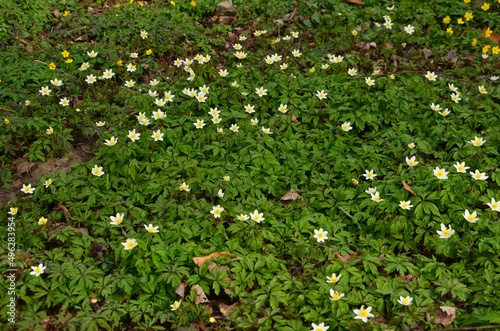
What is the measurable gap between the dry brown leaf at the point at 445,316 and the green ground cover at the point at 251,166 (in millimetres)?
11

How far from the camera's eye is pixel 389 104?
4.85 metres

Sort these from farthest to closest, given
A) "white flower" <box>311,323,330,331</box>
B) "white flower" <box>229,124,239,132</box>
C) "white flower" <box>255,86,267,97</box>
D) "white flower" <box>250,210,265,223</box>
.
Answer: "white flower" <box>255,86,267,97</box>
"white flower" <box>229,124,239,132</box>
"white flower" <box>250,210,265,223</box>
"white flower" <box>311,323,330,331</box>

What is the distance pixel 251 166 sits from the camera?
427 cm

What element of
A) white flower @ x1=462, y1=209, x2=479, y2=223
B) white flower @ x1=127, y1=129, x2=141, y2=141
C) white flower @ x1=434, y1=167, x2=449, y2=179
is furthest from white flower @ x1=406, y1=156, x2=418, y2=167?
white flower @ x1=127, y1=129, x2=141, y2=141

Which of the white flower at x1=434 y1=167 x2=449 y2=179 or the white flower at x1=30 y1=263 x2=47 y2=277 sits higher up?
the white flower at x1=434 y1=167 x2=449 y2=179

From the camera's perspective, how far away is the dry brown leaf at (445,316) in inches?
122

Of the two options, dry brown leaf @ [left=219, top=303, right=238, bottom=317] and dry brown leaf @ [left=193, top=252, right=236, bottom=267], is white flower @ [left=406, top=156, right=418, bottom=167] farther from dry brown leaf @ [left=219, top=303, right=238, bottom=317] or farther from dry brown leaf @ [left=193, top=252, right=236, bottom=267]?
dry brown leaf @ [left=219, top=303, right=238, bottom=317]

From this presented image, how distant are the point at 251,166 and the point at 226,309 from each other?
1589 millimetres

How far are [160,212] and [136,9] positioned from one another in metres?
4.17

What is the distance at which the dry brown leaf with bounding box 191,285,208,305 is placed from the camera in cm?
319

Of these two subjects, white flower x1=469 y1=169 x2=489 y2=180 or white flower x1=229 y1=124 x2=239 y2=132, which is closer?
white flower x1=469 y1=169 x2=489 y2=180

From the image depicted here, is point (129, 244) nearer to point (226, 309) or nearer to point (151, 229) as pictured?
point (151, 229)

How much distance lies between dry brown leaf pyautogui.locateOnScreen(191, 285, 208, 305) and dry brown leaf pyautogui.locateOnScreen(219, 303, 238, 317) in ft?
0.48

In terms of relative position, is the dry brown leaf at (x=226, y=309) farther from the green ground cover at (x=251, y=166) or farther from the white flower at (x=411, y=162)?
the white flower at (x=411, y=162)
